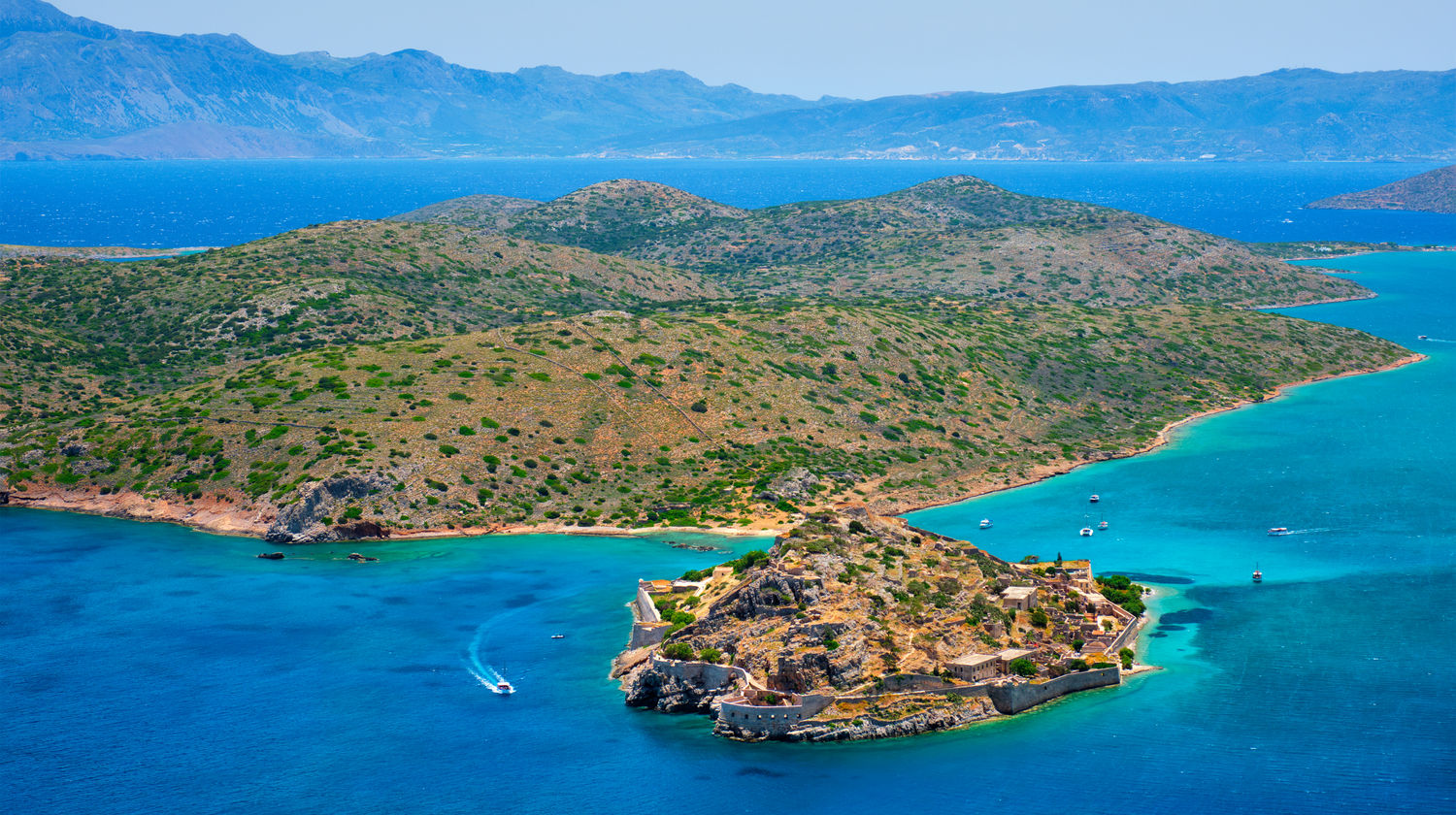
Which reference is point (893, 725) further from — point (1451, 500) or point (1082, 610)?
point (1451, 500)

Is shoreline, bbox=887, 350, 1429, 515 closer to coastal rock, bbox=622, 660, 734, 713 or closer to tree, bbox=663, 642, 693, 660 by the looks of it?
tree, bbox=663, 642, 693, 660

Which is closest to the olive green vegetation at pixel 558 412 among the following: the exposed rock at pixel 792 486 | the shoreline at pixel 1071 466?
the exposed rock at pixel 792 486

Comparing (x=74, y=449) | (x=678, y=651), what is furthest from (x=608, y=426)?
(x=678, y=651)

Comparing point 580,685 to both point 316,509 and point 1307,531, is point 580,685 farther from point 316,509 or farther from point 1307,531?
point 1307,531

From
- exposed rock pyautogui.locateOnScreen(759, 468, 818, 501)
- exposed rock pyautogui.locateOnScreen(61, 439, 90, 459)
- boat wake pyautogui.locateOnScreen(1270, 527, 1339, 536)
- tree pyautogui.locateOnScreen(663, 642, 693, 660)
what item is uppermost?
tree pyautogui.locateOnScreen(663, 642, 693, 660)

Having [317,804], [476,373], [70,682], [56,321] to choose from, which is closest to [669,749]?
[317,804]

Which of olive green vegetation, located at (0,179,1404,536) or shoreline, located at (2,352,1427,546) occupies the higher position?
Result: olive green vegetation, located at (0,179,1404,536)

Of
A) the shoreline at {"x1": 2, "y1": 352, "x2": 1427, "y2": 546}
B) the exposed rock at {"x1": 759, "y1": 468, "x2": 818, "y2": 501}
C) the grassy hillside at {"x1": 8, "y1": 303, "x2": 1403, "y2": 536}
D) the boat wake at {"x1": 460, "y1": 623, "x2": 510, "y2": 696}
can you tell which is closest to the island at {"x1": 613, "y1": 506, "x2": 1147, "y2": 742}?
the boat wake at {"x1": 460, "y1": 623, "x2": 510, "y2": 696}
